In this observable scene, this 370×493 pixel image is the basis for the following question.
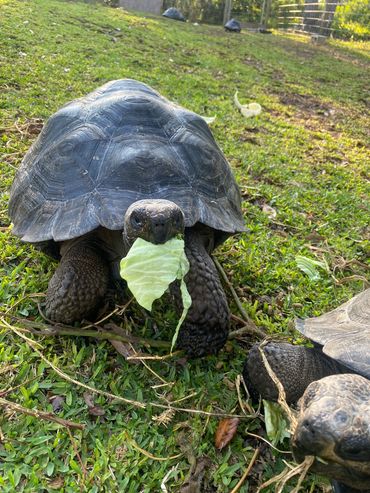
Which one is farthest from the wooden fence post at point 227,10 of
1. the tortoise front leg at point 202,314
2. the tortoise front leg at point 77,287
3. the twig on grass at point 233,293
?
Answer: the tortoise front leg at point 202,314

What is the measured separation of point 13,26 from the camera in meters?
7.38

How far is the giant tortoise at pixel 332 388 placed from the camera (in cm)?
134

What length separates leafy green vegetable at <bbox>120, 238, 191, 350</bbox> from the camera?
72.7 inches

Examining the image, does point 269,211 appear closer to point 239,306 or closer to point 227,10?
point 239,306

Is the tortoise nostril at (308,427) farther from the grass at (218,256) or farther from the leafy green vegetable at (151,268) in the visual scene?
the leafy green vegetable at (151,268)

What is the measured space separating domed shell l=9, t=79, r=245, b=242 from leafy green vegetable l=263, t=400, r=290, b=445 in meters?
0.77

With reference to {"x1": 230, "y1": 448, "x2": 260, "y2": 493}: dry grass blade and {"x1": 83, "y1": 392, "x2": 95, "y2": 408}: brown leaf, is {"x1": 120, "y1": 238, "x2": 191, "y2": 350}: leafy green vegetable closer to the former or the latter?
{"x1": 83, "y1": 392, "x2": 95, "y2": 408}: brown leaf

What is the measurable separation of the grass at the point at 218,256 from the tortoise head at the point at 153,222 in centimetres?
52

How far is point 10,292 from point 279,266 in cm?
148

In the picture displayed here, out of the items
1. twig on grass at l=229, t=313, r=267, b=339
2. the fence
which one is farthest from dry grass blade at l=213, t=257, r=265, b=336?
the fence

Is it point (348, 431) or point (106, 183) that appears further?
point (106, 183)

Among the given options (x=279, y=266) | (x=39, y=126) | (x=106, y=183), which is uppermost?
(x=106, y=183)

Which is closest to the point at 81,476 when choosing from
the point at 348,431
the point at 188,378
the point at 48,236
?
the point at 188,378

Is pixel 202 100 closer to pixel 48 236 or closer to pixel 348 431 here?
pixel 48 236
